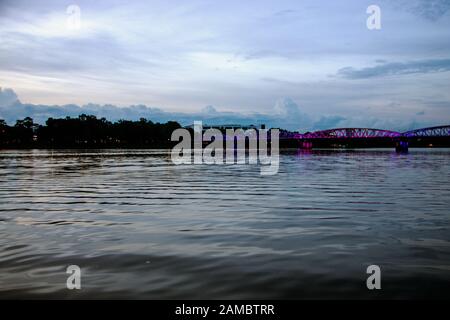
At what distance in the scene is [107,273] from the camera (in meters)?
10.5

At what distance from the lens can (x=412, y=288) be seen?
942cm

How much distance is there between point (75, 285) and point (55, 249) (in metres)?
3.83

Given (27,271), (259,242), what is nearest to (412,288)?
(259,242)

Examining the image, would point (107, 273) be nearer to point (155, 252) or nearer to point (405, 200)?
point (155, 252)

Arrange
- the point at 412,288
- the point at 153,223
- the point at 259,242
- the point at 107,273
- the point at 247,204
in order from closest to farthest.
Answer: the point at 412,288, the point at 107,273, the point at 259,242, the point at 153,223, the point at 247,204

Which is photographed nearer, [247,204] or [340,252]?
[340,252]

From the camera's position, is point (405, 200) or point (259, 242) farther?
point (405, 200)

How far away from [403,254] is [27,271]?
9943mm
